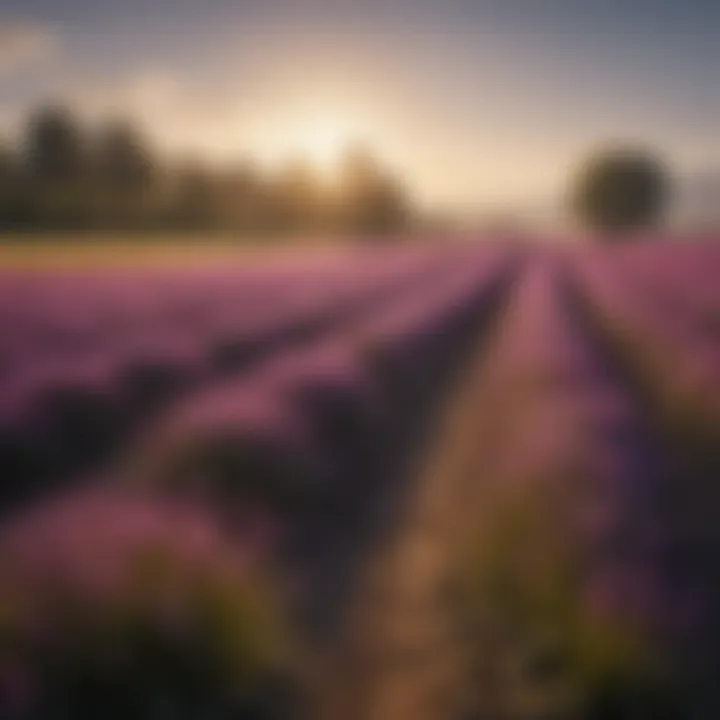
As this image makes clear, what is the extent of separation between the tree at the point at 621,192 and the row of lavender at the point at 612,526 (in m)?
0.09

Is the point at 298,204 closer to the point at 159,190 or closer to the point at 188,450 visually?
the point at 159,190

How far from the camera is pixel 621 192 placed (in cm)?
220

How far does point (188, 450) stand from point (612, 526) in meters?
1.24

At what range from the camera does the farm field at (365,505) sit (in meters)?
2.12

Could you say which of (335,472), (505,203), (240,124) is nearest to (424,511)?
(335,472)

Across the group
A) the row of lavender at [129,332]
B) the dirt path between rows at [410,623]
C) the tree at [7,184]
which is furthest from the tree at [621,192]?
the tree at [7,184]

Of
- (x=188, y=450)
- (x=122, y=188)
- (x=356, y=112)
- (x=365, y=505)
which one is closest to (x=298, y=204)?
(x=356, y=112)

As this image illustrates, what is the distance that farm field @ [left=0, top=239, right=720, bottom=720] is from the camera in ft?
6.95

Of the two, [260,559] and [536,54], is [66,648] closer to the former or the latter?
[260,559]

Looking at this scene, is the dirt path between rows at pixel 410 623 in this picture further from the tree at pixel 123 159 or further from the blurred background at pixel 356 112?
the tree at pixel 123 159

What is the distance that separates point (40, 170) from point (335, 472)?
1333 mm

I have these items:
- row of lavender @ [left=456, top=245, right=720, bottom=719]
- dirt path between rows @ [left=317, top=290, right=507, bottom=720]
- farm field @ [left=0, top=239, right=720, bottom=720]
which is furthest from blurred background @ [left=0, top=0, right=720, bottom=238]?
dirt path between rows @ [left=317, top=290, right=507, bottom=720]

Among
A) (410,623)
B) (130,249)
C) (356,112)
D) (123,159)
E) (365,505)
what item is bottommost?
(410,623)

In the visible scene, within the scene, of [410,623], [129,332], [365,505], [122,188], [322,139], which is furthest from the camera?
[365,505]
